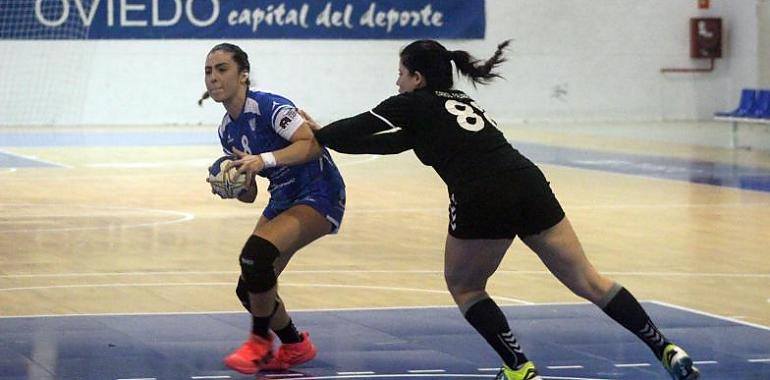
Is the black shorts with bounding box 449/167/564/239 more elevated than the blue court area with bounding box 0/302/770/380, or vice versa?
the black shorts with bounding box 449/167/564/239

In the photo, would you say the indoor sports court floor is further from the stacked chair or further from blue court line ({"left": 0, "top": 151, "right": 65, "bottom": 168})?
the stacked chair

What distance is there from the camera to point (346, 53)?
31828mm

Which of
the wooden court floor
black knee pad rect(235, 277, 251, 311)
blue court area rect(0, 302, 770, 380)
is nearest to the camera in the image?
blue court area rect(0, 302, 770, 380)

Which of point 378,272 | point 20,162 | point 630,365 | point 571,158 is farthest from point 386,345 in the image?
point 571,158

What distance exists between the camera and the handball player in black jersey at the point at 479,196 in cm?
709

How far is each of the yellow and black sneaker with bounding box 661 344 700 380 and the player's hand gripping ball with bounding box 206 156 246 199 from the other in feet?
7.33

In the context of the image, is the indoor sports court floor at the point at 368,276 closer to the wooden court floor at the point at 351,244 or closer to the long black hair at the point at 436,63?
the wooden court floor at the point at 351,244

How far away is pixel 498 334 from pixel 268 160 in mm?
1433

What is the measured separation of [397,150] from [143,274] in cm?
509

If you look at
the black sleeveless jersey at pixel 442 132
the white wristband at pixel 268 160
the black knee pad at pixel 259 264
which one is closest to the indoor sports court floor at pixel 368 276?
the black knee pad at pixel 259 264

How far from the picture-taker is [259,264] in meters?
7.71

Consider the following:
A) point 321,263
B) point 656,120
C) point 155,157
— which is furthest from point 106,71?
point 321,263

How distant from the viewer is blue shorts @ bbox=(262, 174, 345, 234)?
8.09 m

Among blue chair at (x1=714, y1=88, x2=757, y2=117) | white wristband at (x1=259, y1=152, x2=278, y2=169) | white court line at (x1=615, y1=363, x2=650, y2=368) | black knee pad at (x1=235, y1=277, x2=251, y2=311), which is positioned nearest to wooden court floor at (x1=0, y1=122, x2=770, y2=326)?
white court line at (x1=615, y1=363, x2=650, y2=368)
